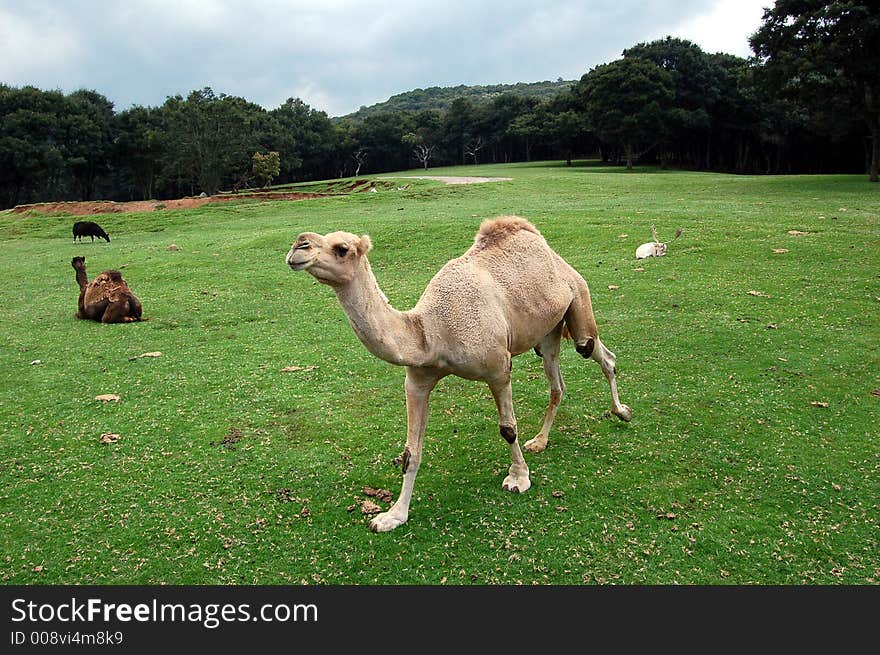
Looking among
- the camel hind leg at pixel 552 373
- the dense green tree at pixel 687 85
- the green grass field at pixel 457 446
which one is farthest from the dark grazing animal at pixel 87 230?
the dense green tree at pixel 687 85

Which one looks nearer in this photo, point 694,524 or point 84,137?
point 694,524

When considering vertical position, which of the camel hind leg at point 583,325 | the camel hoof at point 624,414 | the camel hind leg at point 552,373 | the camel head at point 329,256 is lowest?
the camel hoof at point 624,414

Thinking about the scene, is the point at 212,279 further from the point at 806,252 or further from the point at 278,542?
the point at 806,252

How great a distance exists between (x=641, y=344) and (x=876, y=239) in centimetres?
1063

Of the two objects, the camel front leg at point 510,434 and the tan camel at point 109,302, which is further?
the tan camel at point 109,302

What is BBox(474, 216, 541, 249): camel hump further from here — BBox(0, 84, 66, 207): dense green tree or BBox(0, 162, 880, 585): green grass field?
BBox(0, 84, 66, 207): dense green tree

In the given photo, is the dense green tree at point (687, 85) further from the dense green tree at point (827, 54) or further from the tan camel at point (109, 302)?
the tan camel at point (109, 302)

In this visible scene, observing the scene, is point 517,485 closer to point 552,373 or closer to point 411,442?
point 411,442

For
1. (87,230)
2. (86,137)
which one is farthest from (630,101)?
(86,137)

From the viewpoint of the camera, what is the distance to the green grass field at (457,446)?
4.86 m

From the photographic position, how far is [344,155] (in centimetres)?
8275

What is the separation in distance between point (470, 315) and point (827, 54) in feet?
99.2

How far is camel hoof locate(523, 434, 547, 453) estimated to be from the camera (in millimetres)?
6543
